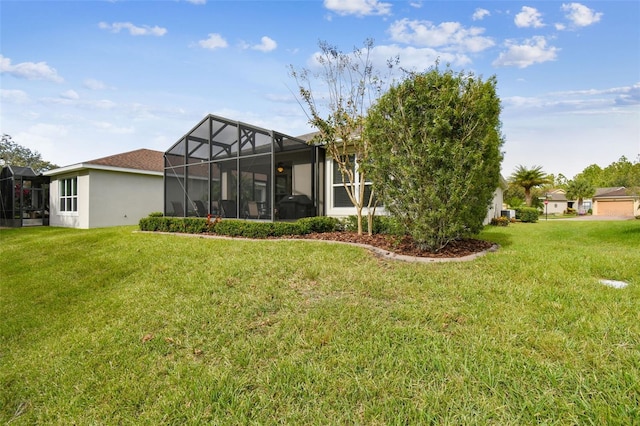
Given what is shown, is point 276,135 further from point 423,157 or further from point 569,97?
point 569,97

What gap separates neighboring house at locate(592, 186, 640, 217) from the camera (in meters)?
31.7

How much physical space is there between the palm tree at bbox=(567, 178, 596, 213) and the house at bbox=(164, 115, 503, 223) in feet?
156

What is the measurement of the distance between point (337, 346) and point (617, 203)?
45.4 metres

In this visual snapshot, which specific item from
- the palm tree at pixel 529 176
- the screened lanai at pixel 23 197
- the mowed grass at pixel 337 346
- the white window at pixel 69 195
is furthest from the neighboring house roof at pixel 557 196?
the screened lanai at pixel 23 197

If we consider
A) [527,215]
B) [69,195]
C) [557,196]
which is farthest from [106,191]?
[557,196]

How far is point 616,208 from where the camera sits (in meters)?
33.5

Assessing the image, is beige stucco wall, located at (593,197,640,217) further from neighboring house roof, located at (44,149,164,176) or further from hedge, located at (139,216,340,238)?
neighboring house roof, located at (44,149,164,176)

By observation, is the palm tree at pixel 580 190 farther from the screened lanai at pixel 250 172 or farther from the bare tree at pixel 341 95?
the bare tree at pixel 341 95

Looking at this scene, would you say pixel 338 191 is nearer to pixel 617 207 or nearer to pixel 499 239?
pixel 499 239

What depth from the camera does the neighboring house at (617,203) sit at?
31.7 meters

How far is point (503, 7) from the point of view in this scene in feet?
24.4

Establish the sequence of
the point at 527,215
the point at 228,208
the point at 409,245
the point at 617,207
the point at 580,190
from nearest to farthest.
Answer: the point at 409,245 < the point at 228,208 < the point at 527,215 < the point at 617,207 < the point at 580,190

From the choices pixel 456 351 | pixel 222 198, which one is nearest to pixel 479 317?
pixel 456 351

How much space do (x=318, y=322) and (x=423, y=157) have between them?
11.2 feet
